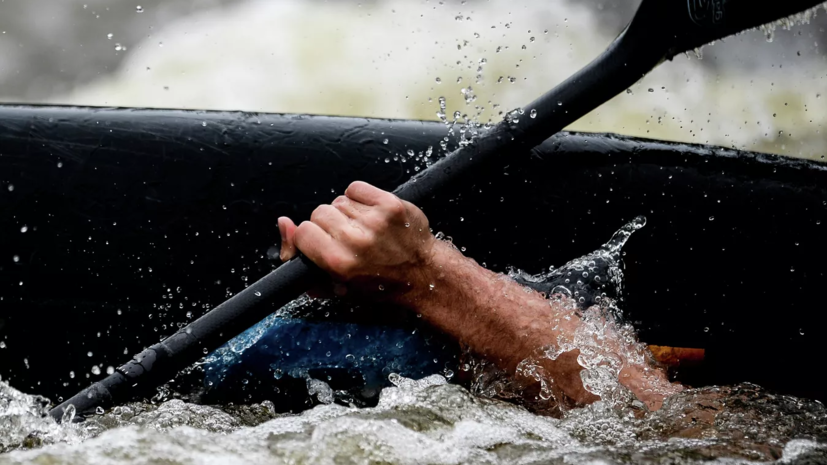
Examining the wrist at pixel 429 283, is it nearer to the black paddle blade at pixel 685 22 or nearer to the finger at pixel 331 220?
the finger at pixel 331 220

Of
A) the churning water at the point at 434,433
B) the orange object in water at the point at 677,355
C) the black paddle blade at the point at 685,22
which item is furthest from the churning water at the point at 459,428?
the black paddle blade at the point at 685,22

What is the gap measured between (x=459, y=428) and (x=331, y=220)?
0.29 metres

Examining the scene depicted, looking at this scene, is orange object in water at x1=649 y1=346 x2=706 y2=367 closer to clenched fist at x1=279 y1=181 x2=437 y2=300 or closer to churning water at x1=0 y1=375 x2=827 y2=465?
churning water at x1=0 y1=375 x2=827 y2=465

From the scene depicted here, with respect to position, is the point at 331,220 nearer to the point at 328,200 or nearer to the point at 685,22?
the point at 328,200

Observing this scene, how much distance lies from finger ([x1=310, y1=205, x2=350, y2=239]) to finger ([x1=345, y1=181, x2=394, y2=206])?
26 millimetres

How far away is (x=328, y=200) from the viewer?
3.64ft

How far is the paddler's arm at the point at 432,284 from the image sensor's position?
0.83 m

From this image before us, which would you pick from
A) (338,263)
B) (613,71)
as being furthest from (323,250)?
(613,71)

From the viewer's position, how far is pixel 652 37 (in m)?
0.91

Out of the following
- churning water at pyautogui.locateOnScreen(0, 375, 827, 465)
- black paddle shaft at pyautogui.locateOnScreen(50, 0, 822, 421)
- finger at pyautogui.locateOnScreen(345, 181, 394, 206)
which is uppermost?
black paddle shaft at pyautogui.locateOnScreen(50, 0, 822, 421)

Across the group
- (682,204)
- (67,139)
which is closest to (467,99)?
(682,204)

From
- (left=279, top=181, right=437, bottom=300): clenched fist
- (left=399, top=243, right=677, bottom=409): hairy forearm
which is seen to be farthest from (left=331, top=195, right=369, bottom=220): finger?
(left=399, top=243, right=677, bottom=409): hairy forearm

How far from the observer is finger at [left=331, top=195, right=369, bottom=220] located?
2.81 ft

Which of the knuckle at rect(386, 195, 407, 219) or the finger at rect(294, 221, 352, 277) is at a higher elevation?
the knuckle at rect(386, 195, 407, 219)
